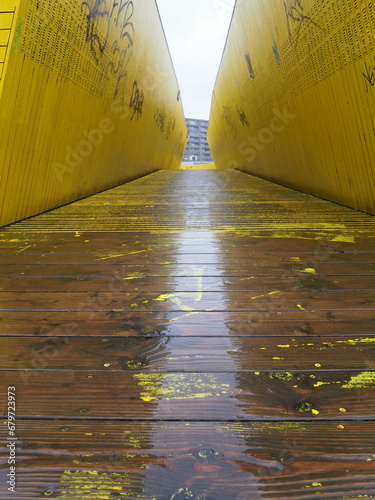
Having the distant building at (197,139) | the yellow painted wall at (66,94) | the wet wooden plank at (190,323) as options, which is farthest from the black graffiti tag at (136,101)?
the distant building at (197,139)

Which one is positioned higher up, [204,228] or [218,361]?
[204,228]

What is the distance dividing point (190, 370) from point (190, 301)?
0.45 m

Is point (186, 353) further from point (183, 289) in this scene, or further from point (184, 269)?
point (184, 269)

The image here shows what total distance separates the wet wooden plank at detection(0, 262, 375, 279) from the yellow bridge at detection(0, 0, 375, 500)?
15 millimetres

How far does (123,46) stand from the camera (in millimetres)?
4145

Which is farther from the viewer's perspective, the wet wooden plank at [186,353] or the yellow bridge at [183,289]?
the wet wooden plank at [186,353]

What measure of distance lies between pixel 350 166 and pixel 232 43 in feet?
13.2

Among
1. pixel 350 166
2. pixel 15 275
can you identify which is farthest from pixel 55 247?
pixel 350 166

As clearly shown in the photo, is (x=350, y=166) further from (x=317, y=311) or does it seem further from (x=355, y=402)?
(x=355, y=402)

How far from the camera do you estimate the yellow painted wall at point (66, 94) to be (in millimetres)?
2252

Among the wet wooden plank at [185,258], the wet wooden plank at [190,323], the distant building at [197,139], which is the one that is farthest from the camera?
the distant building at [197,139]

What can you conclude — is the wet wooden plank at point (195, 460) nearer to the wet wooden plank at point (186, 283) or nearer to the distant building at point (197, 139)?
the wet wooden plank at point (186, 283)

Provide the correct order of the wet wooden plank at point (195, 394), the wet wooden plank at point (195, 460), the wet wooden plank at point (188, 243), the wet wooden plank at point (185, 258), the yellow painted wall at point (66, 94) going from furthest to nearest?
1. the yellow painted wall at point (66, 94)
2. the wet wooden plank at point (188, 243)
3. the wet wooden plank at point (185, 258)
4. the wet wooden plank at point (195, 394)
5. the wet wooden plank at point (195, 460)

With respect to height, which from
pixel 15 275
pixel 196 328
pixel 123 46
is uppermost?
pixel 123 46
